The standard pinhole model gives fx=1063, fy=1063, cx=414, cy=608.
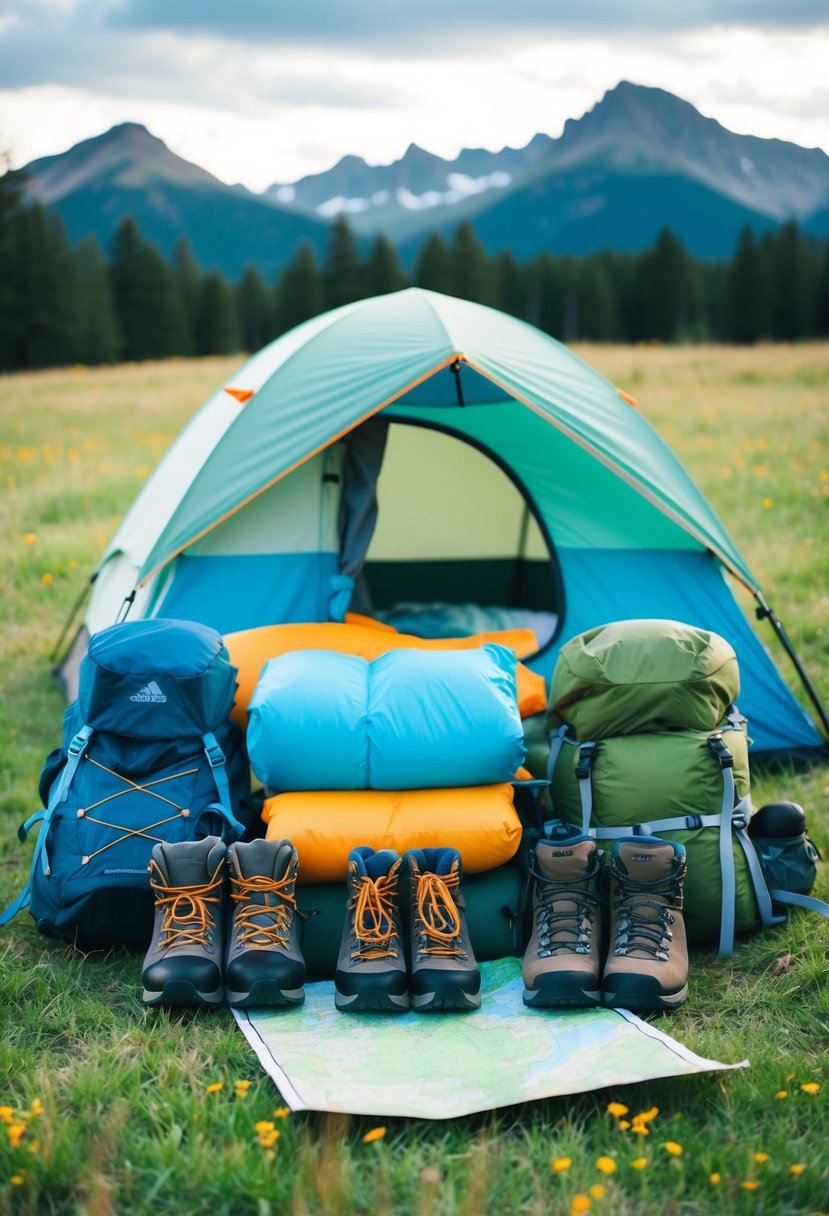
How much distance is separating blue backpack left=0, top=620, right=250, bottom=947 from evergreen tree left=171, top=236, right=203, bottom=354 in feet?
121

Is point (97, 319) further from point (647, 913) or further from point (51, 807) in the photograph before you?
point (647, 913)

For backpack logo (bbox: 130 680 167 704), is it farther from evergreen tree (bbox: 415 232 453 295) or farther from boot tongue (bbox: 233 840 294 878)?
evergreen tree (bbox: 415 232 453 295)

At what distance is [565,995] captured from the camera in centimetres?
281

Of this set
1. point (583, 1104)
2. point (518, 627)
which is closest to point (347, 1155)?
point (583, 1104)

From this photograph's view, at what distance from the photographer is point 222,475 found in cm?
427

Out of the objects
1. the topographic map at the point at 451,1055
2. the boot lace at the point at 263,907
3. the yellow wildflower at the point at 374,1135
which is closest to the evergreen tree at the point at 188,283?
the boot lace at the point at 263,907

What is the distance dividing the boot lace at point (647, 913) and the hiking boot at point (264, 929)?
89 cm

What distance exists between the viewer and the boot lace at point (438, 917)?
2881mm

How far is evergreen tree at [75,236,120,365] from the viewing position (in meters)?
34.7

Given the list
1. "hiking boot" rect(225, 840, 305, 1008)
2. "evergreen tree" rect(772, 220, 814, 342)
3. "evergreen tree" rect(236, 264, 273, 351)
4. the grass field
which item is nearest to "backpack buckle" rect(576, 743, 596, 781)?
the grass field

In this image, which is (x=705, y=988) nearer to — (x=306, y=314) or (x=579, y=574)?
(x=579, y=574)

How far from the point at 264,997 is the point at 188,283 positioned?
41955 mm

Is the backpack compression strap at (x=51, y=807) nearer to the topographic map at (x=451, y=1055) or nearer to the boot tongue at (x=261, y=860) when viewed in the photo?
the boot tongue at (x=261, y=860)

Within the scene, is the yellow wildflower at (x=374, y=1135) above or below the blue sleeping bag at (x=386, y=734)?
below
